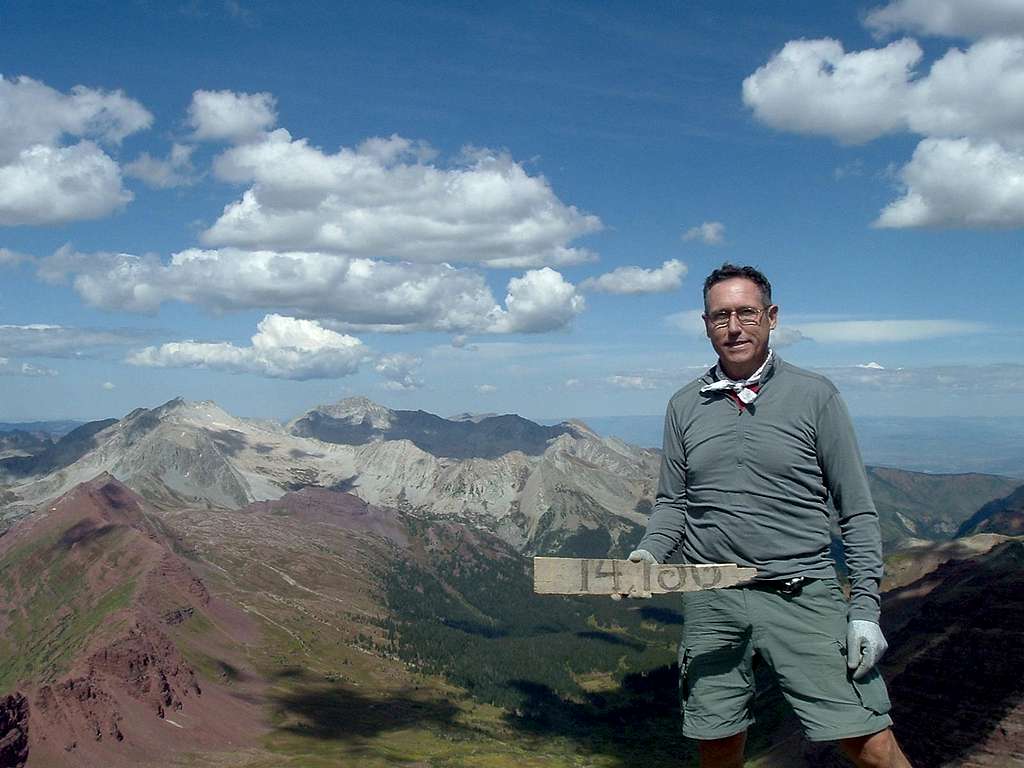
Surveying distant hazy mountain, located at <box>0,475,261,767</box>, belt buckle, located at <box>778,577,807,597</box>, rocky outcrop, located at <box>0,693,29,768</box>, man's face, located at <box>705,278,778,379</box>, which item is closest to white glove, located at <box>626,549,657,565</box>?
belt buckle, located at <box>778,577,807,597</box>

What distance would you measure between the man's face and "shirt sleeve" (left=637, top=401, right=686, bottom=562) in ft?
2.74

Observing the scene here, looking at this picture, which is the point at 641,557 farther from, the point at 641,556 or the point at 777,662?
the point at 777,662

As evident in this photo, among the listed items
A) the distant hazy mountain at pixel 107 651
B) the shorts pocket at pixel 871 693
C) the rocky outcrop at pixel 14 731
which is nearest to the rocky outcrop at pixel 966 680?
the shorts pocket at pixel 871 693

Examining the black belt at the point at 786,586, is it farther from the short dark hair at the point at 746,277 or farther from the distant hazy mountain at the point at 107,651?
the distant hazy mountain at the point at 107,651

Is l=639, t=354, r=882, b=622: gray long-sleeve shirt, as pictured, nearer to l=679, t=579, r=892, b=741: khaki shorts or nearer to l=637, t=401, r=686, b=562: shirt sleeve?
l=637, t=401, r=686, b=562: shirt sleeve

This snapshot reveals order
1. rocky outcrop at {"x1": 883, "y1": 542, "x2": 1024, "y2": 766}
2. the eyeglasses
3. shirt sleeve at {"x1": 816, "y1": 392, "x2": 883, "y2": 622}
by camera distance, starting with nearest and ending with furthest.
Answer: shirt sleeve at {"x1": 816, "y1": 392, "x2": 883, "y2": 622} < the eyeglasses < rocky outcrop at {"x1": 883, "y1": 542, "x2": 1024, "y2": 766}

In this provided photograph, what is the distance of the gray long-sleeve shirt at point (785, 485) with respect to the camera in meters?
7.41

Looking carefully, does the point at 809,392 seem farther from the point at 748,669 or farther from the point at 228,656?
the point at 228,656

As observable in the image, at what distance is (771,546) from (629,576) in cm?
135

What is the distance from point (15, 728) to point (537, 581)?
4341 inches

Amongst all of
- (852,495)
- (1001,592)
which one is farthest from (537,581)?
(1001,592)

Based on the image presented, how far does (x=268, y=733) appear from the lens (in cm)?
13688

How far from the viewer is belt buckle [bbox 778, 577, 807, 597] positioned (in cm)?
744

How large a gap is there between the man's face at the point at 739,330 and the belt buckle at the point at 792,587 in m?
1.95
